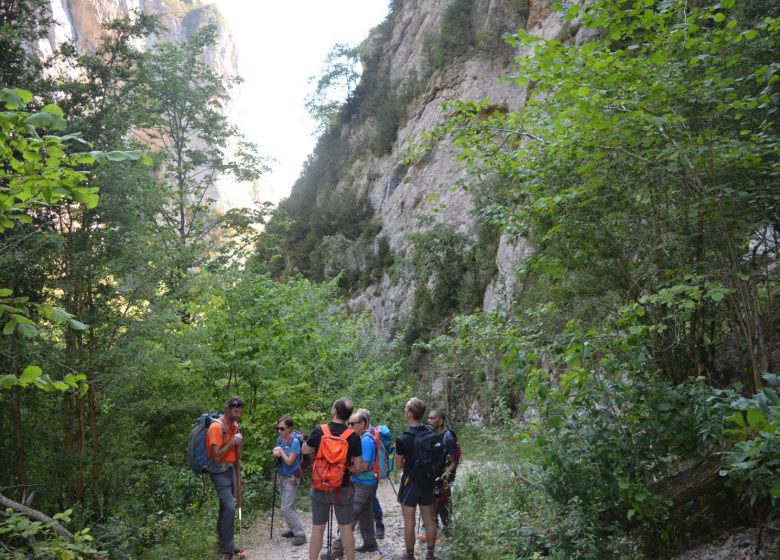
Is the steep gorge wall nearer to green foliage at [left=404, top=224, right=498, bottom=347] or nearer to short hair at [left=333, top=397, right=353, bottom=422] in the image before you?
green foliage at [left=404, top=224, right=498, bottom=347]

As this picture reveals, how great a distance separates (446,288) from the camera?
19.9m

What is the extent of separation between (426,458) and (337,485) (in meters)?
0.95

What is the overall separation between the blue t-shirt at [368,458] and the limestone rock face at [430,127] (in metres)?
9.79

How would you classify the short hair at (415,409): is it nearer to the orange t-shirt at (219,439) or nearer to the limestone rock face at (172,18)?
the orange t-shirt at (219,439)

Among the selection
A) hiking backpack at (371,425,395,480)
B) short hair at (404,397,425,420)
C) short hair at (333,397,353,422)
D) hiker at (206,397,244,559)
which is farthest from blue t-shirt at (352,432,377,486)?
hiker at (206,397,244,559)

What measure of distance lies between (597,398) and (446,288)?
629 inches

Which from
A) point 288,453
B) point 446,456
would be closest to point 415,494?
point 446,456

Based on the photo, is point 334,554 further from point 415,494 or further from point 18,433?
point 18,433

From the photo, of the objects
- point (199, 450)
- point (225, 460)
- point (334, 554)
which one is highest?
point (199, 450)

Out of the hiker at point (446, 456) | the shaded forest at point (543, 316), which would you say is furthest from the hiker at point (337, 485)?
the shaded forest at point (543, 316)

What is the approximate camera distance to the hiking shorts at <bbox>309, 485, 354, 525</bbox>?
5.36 metres

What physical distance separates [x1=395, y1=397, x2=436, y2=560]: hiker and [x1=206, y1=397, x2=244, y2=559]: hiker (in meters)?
1.83

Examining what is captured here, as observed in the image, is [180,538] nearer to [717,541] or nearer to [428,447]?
[428,447]

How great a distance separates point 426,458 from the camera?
5.61 m
